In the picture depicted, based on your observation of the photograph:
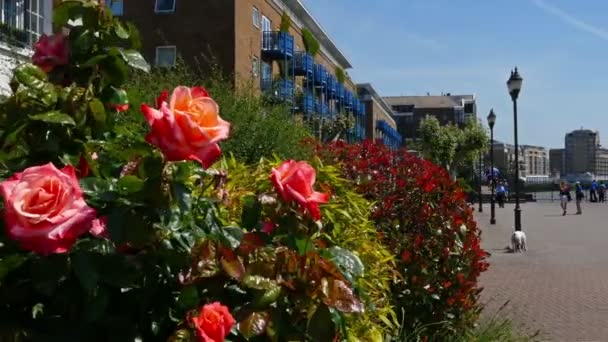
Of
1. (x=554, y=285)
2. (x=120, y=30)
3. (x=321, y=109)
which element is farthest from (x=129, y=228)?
(x=321, y=109)

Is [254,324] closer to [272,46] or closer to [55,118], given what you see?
[55,118]

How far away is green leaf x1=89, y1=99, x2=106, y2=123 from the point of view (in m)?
2.36

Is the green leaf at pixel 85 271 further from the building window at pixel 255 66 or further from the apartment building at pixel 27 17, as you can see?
the building window at pixel 255 66

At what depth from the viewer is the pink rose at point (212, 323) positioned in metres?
2.08

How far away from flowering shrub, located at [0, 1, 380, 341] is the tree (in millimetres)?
69259

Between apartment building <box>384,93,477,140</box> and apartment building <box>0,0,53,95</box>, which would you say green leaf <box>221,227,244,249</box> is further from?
apartment building <box>384,93,477,140</box>

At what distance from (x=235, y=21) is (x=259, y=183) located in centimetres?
3786

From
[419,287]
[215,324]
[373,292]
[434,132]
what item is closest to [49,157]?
[215,324]

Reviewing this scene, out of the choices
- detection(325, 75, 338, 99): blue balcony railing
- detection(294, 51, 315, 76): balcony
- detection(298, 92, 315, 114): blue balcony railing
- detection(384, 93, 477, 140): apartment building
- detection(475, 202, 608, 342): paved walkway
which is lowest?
detection(475, 202, 608, 342): paved walkway

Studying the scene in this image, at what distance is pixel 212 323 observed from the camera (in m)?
2.10

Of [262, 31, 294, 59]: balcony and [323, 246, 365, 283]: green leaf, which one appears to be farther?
[262, 31, 294, 59]: balcony

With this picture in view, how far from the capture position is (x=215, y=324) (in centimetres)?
210

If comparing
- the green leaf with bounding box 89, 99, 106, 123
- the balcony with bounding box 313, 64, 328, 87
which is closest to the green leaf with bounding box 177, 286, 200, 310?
the green leaf with bounding box 89, 99, 106, 123

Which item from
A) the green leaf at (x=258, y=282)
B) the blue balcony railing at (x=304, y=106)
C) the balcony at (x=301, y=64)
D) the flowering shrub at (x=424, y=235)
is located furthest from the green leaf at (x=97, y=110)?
the balcony at (x=301, y=64)
